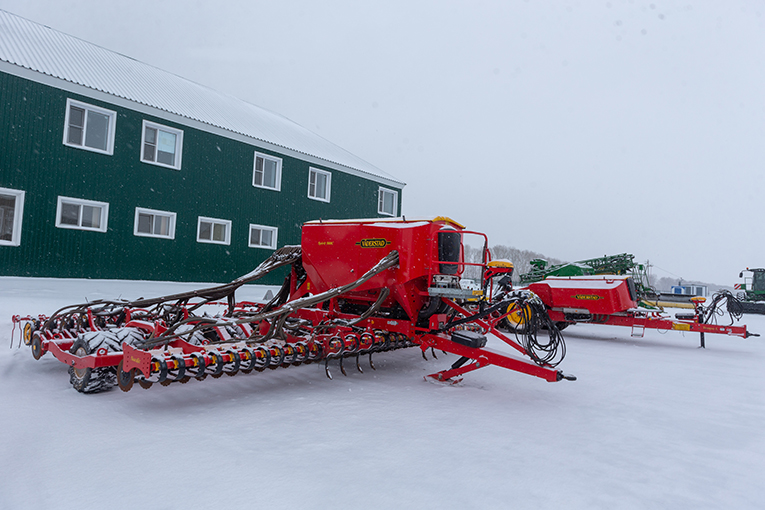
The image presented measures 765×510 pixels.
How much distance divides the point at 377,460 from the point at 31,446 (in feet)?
8.44

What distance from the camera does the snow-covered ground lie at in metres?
2.92

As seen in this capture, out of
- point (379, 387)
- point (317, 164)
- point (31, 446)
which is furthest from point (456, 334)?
point (317, 164)

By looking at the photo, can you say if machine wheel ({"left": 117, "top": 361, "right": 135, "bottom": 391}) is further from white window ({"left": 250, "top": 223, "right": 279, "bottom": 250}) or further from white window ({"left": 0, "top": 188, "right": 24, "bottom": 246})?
white window ({"left": 250, "top": 223, "right": 279, "bottom": 250})

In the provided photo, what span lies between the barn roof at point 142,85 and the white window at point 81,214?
3203mm

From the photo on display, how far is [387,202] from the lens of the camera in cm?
2323

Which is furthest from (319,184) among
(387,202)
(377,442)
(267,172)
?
(377,442)

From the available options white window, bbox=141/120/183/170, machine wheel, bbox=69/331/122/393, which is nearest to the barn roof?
white window, bbox=141/120/183/170

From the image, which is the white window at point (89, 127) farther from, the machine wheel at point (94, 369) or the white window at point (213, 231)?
the machine wheel at point (94, 369)

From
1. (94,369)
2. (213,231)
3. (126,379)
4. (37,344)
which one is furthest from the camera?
(213,231)

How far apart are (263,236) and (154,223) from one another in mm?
4233

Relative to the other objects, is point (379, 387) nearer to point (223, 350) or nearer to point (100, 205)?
point (223, 350)

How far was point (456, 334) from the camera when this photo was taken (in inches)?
217

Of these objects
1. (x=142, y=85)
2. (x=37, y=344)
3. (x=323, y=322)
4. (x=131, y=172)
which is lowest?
(x=37, y=344)

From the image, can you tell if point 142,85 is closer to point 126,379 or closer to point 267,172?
point 267,172
